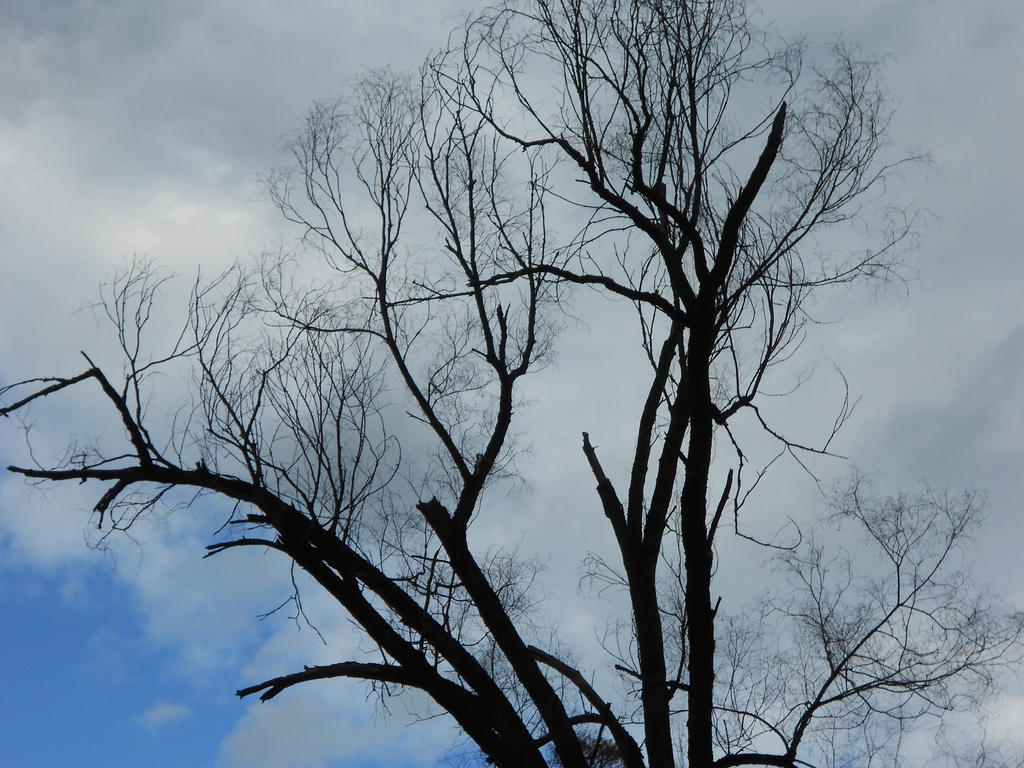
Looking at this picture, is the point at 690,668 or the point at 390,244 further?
the point at 390,244

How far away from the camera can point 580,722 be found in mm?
5496

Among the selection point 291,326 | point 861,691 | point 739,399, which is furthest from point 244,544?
point 861,691

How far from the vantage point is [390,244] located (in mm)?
6590

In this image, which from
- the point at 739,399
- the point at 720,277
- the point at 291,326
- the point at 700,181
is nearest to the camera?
the point at 720,277

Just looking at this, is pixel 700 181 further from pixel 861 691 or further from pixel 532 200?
pixel 861 691

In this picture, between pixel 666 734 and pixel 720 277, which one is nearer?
pixel 720 277

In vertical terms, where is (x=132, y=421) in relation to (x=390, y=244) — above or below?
below

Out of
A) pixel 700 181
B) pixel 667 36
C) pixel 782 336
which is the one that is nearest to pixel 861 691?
pixel 782 336

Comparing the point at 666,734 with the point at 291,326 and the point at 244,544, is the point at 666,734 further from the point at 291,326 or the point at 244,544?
the point at 291,326

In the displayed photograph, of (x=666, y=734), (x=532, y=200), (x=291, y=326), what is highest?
(x=532, y=200)

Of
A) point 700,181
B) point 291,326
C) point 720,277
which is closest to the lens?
point 720,277

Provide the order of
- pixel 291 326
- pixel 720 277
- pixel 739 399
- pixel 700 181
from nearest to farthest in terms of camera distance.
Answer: pixel 720 277
pixel 739 399
pixel 700 181
pixel 291 326

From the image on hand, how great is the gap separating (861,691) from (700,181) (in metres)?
3.64

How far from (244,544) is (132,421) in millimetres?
1126
